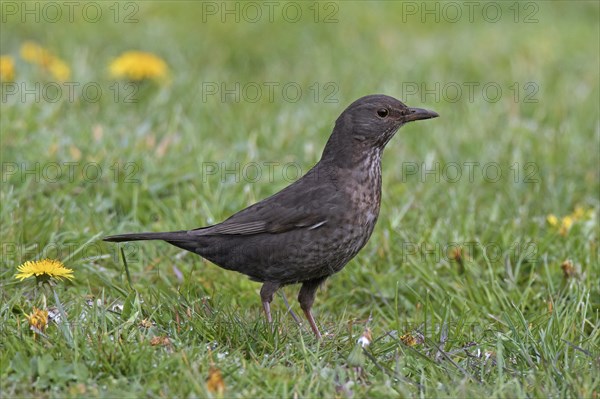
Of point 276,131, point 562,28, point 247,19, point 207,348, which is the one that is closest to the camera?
point 207,348

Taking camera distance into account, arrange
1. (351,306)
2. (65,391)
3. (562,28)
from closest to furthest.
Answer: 1. (65,391)
2. (351,306)
3. (562,28)

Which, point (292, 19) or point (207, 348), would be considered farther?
point (292, 19)

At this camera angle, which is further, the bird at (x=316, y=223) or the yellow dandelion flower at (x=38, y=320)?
the bird at (x=316, y=223)

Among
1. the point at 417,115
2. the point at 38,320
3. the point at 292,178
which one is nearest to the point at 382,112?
the point at 417,115

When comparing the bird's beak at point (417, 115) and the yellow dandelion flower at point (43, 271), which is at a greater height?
the bird's beak at point (417, 115)

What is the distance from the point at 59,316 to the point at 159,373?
0.74 meters

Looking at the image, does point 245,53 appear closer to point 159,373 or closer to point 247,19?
point 247,19

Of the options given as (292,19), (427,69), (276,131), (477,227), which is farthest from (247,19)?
(477,227)

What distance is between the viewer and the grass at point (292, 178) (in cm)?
394

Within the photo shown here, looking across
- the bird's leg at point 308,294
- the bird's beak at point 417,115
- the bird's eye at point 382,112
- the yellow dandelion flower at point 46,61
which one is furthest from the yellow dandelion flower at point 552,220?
the yellow dandelion flower at point 46,61

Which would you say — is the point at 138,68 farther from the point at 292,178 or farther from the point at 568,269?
A: the point at 568,269

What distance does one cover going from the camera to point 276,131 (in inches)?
298

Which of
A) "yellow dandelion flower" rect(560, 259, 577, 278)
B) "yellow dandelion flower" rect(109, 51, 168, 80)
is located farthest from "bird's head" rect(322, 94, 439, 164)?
"yellow dandelion flower" rect(109, 51, 168, 80)

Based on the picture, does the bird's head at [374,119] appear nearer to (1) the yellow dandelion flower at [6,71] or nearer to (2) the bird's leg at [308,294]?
(2) the bird's leg at [308,294]
